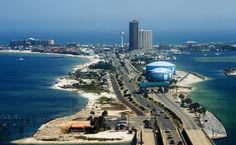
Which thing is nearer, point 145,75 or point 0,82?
point 0,82

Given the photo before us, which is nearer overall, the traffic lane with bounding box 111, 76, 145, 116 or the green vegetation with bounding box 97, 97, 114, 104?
the traffic lane with bounding box 111, 76, 145, 116

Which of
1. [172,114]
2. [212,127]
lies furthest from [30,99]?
[212,127]

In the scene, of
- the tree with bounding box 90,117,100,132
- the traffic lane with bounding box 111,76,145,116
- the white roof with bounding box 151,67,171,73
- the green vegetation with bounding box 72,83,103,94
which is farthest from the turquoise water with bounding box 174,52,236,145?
the green vegetation with bounding box 72,83,103,94

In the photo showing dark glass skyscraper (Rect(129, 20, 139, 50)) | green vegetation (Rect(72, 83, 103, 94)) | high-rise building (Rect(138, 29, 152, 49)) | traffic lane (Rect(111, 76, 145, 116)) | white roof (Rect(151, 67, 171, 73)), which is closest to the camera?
traffic lane (Rect(111, 76, 145, 116))

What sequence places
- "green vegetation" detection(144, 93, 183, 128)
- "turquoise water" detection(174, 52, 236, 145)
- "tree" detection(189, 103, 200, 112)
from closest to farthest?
"green vegetation" detection(144, 93, 183, 128)
"turquoise water" detection(174, 52, 236, 145)
"tree" detection(189, 103, 200, 112)

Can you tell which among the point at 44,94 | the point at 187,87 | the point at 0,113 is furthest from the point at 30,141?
the point at 187,87

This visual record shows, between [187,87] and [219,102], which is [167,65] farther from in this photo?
[219,102]

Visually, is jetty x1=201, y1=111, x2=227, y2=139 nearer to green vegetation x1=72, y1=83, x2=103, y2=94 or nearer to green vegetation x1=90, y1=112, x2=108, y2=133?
green vegetation x1=90, y1=112, x2=108, y2=133
